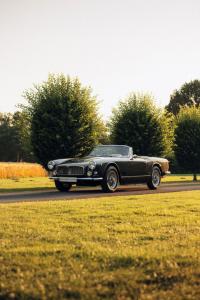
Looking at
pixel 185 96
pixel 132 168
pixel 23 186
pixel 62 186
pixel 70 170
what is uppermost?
pixel 185 96

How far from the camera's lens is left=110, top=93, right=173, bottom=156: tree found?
26656 millimetres

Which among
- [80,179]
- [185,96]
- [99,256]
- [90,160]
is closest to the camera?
[99,256]

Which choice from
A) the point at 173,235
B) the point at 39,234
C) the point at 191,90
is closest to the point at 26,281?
the point at 39,234

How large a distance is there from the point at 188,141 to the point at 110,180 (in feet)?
56.2

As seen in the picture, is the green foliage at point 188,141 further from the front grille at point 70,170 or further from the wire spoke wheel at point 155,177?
the front grille at point 70,170

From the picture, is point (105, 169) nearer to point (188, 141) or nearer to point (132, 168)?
point (132, 168)

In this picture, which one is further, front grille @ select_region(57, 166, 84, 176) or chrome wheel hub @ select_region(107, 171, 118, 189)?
chrome wheel hub @ select_region(107, 171, 118, 189)

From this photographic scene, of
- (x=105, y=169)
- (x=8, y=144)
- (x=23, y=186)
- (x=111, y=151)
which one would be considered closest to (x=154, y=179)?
(x=111, y=151)

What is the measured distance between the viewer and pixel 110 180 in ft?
56.8

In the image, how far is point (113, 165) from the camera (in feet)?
57.0

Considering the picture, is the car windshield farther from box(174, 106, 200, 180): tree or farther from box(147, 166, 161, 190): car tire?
box(174, 106, 200, 180): tree

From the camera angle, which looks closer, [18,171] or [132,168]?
[132,168]

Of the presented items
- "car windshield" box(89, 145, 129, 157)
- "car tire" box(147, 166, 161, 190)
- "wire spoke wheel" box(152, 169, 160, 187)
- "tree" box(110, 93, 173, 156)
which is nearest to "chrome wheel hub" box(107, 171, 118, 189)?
"car windshield" box(89, 145, 129, 157)

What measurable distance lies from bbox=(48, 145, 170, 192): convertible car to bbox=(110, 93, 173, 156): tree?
281 inches
